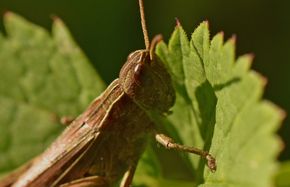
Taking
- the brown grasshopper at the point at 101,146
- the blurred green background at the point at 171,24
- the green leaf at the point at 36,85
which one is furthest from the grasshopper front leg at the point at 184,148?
the blurred green background at the point at 171,24

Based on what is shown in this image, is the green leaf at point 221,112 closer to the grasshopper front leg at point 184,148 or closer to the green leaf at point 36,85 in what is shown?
the grasshopper front leg at point 184,148

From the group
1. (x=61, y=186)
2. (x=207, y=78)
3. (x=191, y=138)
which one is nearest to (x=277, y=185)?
(x=191, y=138)

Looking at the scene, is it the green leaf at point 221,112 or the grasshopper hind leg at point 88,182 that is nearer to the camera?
the green leaf at point 221,112

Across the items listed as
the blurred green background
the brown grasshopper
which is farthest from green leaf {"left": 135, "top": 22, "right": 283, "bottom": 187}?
the blurred green background

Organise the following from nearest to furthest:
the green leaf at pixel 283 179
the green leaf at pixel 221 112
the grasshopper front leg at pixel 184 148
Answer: the green leaf at pixel 221 112 < the grasshopper front leg at pixel 184 148 < the green leaf at pixel 283 179

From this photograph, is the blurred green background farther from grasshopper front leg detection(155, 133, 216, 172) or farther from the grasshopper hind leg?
the grasshopper hind leg

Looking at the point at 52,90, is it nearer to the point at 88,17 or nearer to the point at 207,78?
the point at 88,17

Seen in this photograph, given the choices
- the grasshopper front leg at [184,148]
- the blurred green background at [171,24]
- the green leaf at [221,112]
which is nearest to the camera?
the green leaf at [221,112]
